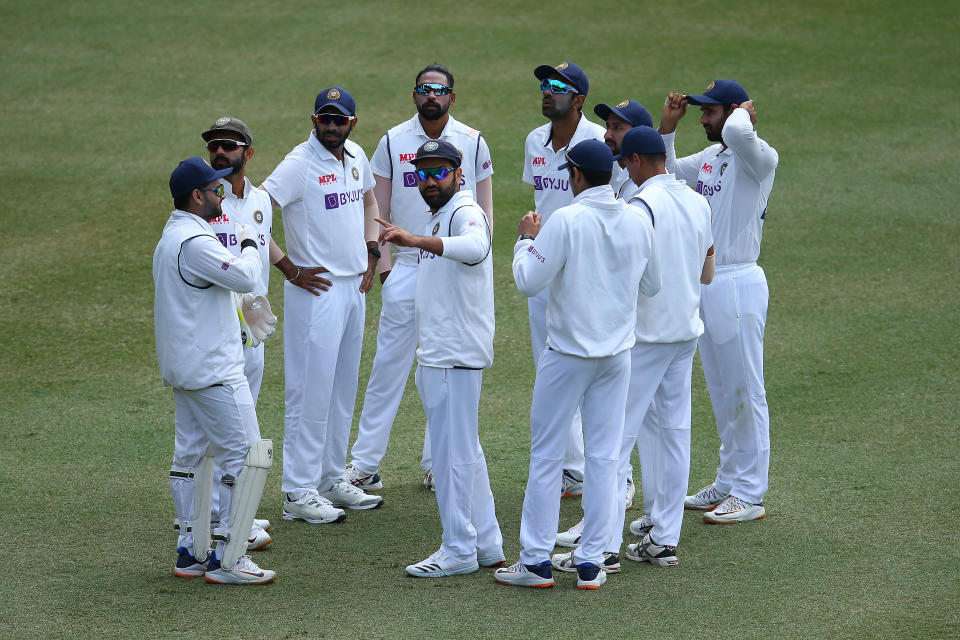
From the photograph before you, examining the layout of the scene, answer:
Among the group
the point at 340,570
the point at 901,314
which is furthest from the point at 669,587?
the point at 901,314

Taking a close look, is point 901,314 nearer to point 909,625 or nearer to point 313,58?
point 909,625

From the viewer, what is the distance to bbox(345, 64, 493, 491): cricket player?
7391 millimetres

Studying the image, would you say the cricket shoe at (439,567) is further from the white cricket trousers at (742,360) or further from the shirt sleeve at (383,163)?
the shirt sleeve at (383,163)

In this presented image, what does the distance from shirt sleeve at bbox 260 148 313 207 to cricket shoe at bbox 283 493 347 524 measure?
1.94 meters

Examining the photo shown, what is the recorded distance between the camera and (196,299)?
5797mm

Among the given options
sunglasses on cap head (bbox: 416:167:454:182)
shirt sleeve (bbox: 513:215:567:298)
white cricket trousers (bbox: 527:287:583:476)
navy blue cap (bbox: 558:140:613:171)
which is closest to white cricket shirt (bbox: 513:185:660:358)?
shirt sleeve (bbox: 513:215:567:298)

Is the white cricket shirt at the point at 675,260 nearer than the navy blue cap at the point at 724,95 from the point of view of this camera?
Yes

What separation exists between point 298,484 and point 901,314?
21.4ft

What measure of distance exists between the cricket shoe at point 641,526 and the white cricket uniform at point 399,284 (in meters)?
1.57

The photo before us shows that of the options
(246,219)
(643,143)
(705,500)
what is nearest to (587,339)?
(643,143)

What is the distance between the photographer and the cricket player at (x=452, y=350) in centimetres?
594

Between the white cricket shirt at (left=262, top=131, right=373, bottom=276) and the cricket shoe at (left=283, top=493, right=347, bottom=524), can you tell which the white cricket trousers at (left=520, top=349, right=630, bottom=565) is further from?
the white cricket shirt at (left=262, top=131, right=373, bottom=276)

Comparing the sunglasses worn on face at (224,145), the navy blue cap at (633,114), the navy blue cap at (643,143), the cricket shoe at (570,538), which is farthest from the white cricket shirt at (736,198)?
the sunglasses worn on face at (224,145)

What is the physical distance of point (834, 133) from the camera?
48.8 ft
